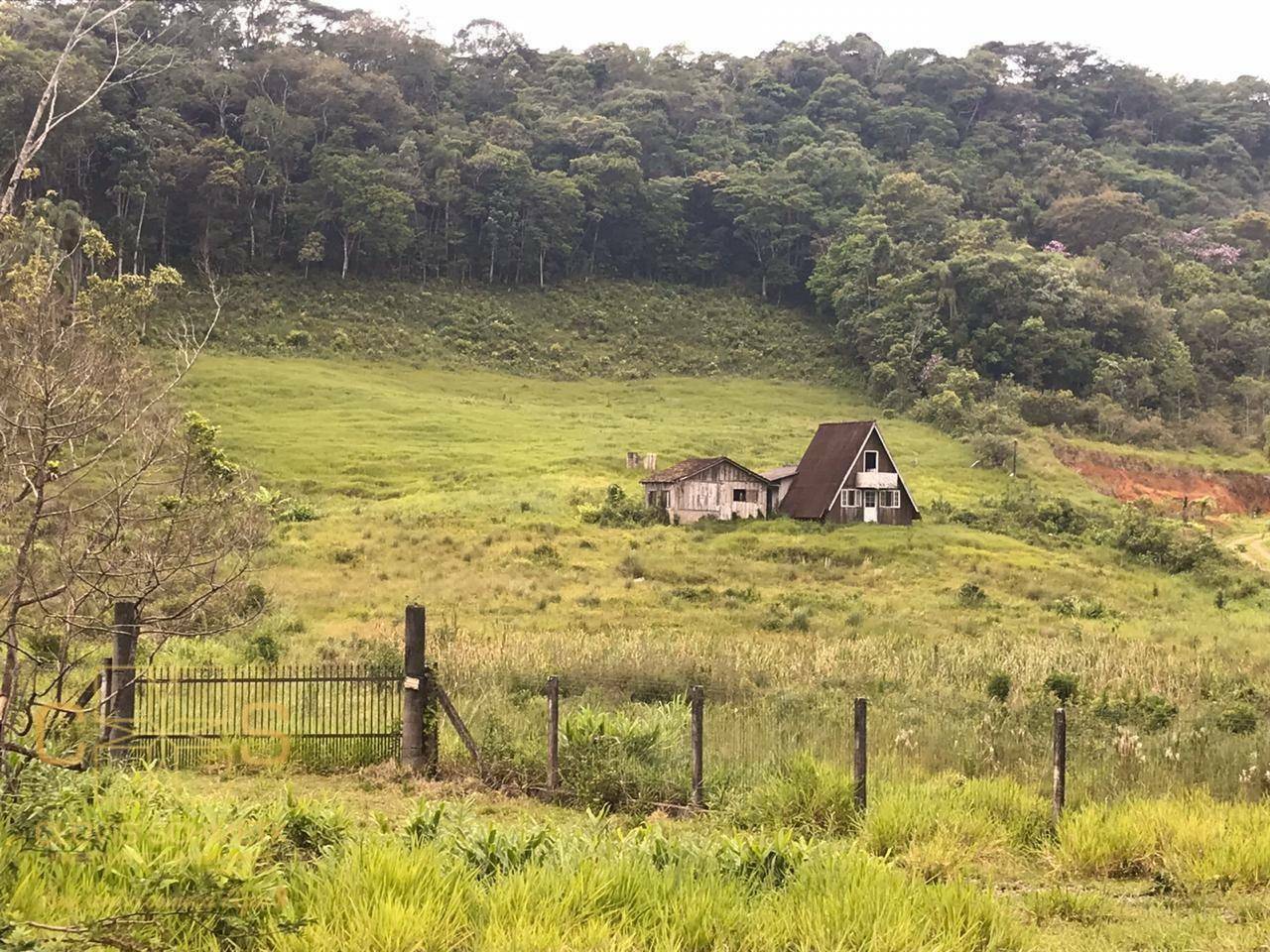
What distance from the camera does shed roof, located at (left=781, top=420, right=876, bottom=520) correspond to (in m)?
42.9

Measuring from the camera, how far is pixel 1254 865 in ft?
24.6

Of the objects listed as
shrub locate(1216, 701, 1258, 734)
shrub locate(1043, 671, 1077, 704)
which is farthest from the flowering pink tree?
shrub locate(1216, 701, 1258, 734)

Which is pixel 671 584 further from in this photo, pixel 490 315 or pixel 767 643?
pixel 490 315

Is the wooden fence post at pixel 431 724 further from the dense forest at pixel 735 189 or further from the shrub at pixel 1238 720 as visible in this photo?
the dense forest at pixel 735 189

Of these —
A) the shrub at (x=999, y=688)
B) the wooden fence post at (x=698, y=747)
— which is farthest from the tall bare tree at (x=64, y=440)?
the shrub at (x=999, y=688)

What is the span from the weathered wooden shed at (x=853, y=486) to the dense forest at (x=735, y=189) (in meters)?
22.7

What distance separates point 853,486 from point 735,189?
61.8 metres

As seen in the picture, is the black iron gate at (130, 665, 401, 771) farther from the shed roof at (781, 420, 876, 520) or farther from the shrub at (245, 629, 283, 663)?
the shed roof at (781, 420, 876, 520)

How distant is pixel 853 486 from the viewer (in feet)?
141

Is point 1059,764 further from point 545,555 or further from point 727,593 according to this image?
point 545,555

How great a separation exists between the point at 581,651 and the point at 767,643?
5.29 m

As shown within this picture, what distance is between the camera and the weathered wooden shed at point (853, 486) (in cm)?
4278

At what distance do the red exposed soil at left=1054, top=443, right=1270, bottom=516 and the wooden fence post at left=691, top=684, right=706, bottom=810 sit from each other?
5110 centimetres

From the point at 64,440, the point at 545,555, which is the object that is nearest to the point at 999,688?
the point at 64,440
